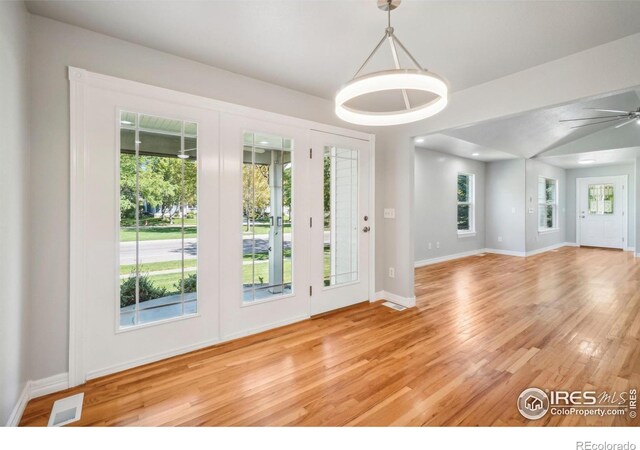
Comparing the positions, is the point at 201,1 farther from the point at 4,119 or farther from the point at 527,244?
the point at 527,244

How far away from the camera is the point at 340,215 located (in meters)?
3.52

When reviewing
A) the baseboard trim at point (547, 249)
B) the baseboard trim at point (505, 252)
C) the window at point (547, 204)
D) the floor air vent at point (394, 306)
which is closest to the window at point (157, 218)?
the floor air vent at point (394, 306)

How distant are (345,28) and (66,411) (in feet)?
9.94

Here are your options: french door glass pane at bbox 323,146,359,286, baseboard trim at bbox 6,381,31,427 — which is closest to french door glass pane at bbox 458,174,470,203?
french door glass pane at bbox 323,146,359,286

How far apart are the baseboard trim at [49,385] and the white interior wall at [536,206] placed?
8.73 meters

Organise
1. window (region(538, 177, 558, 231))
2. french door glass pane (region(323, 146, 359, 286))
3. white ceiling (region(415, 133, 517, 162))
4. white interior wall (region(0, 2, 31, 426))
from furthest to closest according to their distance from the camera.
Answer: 1. window (region(538, 177, 558, 231))
2. white ceiling (region(415, 133, 517, 162))
3. french door glass pane (region(323, 146, 359, 286))
4. white interior wall (region(0, 2, 31, 426))

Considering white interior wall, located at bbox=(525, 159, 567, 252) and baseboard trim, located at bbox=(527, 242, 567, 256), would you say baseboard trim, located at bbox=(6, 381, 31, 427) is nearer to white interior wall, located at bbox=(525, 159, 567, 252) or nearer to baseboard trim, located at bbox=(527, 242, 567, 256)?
white interior wall, located at bbox=(525, 159, 567, 252)

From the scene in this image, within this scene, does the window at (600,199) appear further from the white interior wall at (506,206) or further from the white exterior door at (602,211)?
the white interior wall at (506,206)

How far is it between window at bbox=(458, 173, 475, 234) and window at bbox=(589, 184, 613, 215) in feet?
13.3

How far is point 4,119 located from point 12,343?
3.88 feet

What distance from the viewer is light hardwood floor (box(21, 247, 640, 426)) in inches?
68.2

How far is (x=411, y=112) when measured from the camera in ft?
6.12

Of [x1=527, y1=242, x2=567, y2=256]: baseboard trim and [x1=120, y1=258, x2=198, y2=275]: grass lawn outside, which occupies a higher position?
[x1=120, y1=258, x2=198, y2=275]: grass lawn outside

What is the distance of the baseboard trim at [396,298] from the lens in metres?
3.69
